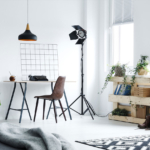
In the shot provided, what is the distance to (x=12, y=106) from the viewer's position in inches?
238

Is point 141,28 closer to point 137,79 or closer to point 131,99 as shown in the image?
point 137,79

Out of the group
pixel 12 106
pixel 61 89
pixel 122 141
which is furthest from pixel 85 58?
pixel 122 141

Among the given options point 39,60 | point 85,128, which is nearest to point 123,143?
point 85,128

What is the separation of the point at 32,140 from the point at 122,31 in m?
4.70

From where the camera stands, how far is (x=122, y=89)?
5.94m

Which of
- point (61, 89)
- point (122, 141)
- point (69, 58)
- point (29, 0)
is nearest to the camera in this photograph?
point (122, 141)

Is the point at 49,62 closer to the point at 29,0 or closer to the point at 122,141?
the point at 29,0

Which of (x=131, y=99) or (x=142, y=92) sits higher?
(x=142, y=92)

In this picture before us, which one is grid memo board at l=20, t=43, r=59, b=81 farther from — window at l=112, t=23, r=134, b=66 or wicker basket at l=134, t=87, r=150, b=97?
wicker basket at l=134, t=87, r=150, b=97

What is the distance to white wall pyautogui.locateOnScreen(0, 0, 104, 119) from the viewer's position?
19.7 ft

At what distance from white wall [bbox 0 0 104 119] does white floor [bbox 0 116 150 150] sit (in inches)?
25.2

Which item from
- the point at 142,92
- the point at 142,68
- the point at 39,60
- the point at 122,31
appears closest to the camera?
the point at 142,92

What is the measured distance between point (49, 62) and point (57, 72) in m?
0.28

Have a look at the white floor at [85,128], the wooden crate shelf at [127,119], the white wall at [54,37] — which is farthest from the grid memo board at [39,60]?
the wooden crate shelf at [127,119]
